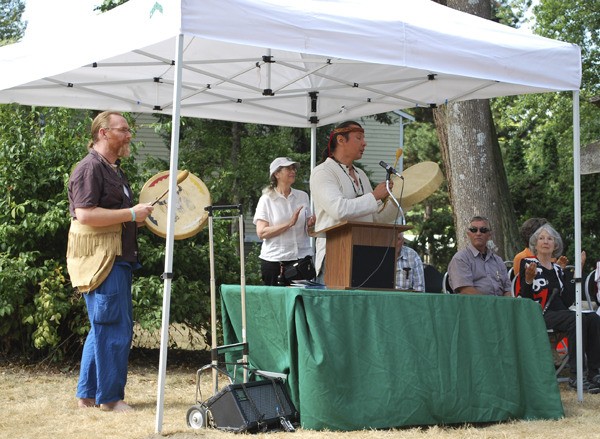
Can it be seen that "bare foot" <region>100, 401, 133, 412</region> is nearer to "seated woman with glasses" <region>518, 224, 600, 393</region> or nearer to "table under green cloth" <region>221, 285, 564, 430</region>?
"table under green cloth" <region>221, 285, 564, 430</region>

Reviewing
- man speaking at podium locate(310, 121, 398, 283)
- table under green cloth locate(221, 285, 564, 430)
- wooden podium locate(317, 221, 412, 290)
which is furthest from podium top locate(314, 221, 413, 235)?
table under green cloth locate(221, 285, 564, 430)

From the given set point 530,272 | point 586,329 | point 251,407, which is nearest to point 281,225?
point 530,272

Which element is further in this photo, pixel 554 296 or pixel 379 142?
pixel 379 142

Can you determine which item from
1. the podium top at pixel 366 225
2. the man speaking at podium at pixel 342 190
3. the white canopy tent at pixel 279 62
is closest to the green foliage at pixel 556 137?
the white canopy tent at pixel 279 62

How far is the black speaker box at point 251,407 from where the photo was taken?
4.76 m

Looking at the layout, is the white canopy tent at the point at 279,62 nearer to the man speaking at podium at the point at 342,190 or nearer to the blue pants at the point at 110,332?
the man speaking at podium at the point at 342,190

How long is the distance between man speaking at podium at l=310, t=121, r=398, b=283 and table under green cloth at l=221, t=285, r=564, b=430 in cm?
72

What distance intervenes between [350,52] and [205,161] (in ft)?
41.0

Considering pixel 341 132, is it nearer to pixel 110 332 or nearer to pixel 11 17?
pixel 110 332

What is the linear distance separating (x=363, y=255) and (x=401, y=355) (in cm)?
65

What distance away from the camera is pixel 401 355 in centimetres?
498

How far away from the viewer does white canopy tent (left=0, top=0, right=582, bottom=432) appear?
4.75 m

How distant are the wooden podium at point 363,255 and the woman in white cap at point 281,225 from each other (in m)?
1.49

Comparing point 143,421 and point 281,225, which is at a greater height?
point 281,225
